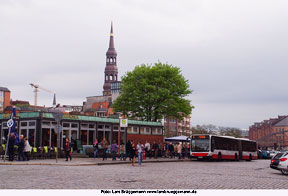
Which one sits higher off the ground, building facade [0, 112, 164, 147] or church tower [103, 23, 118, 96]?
church tower [103, 23, 118, 96]

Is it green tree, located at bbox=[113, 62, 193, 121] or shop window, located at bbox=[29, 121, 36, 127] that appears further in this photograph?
green tree, located at bbox=[113, 62, 193, 121]

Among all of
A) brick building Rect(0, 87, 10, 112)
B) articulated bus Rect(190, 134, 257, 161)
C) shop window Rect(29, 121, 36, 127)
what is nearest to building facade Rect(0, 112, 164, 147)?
shop window Rect(29, 121, 36, 127)

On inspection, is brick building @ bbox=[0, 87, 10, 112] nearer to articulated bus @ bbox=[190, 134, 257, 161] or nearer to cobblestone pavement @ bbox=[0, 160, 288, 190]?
articulated bus @ bbox=[190, 134, 257, 161]

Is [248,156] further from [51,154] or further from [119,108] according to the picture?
[51,154]

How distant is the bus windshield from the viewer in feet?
122

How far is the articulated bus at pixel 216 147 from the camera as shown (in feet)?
122

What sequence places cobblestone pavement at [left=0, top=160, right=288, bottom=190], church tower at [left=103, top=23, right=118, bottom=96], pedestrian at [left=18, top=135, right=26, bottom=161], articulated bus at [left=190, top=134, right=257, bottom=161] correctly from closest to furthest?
cobblestone pavement at [left=0, top=160, right=288, bottom=190]
pedestrian at [left=18, top=135, right=26, bottom=161]
articulated bus at [left=190, top=134, right=257, bottom=161]
church tower at [left=103, top=23, right=118, bottom=96]

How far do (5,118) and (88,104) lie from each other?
99.9 meters

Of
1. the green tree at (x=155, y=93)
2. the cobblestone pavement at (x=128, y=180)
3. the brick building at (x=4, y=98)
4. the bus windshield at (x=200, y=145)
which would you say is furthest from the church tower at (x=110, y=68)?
the cobblestone pavement at (x=128, y=180)

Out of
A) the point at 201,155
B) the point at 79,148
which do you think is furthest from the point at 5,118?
the point at 201,155

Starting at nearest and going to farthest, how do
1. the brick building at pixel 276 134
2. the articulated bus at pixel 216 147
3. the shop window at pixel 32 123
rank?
the shop window at pixel 32 123, the articulated bus at pixel 216 147, the brick building at pixel 276 134

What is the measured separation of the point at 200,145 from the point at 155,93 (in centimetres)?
1532

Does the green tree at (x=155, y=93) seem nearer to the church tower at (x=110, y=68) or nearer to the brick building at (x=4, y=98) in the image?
the brick building at (x=4, y=98)

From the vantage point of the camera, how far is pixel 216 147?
37.9 m
